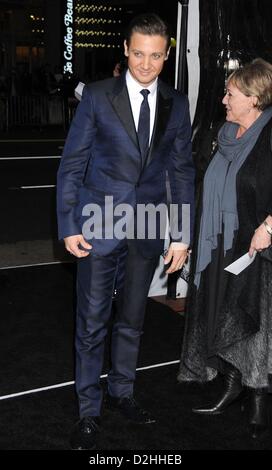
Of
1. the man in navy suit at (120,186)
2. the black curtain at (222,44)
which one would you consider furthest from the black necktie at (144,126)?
the black curtain at (222,44)

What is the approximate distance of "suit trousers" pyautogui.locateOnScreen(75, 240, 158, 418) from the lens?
113 inches

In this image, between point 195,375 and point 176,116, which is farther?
point 195,375

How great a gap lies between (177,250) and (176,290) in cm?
193

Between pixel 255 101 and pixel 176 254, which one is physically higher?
pixel 255 101

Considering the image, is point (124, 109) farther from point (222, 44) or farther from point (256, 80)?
point (222, 44)

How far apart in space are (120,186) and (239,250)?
697mm

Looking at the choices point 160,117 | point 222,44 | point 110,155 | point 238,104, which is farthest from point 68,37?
point 110,155

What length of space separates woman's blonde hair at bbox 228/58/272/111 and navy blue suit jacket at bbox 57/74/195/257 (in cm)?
29

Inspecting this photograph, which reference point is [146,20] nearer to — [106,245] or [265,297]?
[106,245]

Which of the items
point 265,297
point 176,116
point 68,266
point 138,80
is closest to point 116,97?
point 138,80

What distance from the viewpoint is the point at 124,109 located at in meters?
2.72

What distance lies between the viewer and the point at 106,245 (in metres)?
2.83

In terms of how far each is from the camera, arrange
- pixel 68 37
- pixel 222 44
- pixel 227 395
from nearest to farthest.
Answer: pixel 227 395
pixel 222 44
pixel 68 37

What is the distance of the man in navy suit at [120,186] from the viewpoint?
271 centimetres
